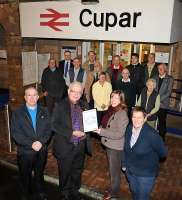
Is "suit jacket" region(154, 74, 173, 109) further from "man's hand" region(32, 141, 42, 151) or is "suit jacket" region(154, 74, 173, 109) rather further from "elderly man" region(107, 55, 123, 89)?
"man's hand" region(32, 141, 42, 151)

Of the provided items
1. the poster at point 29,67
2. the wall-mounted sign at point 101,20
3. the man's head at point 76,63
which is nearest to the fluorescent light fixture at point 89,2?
the wall-mounted sign at point 101,20

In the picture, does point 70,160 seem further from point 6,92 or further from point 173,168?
point 6,92

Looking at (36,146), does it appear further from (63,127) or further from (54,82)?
(54,82)

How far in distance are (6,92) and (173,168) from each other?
7.06 metres

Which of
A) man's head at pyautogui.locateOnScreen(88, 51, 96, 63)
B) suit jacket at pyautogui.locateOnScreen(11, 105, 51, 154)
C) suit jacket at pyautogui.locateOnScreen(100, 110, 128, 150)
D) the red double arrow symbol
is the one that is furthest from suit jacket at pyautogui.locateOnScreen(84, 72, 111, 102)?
suit jacket at pyautogui.locateOnScreen(100, 110, 128, 150)

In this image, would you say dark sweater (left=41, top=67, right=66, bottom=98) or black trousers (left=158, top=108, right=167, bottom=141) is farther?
dark sweater (left=41, top=67, right=66, bottom=98)

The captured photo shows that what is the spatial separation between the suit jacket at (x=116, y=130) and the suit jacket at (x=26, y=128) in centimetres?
97

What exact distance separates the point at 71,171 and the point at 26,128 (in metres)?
1.11

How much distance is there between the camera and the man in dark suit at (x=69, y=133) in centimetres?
404

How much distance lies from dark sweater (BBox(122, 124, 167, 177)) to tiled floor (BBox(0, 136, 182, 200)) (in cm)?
133

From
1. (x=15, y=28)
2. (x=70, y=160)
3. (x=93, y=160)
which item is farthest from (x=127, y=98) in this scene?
(x=15, y=28)

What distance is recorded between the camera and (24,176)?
443 centimetres

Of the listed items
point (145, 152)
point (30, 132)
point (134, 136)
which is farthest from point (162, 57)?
point (30, 132)

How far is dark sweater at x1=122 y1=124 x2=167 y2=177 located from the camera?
350 cm
